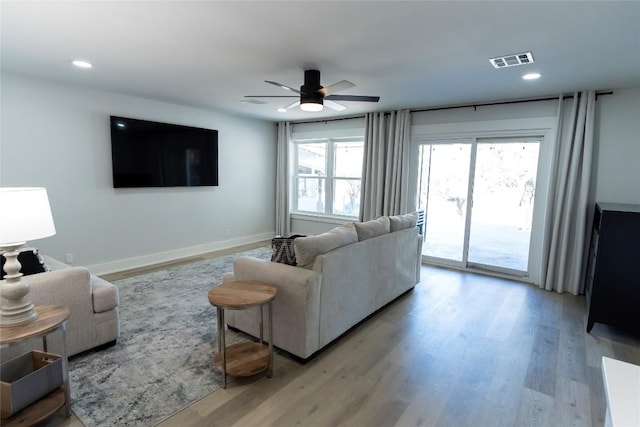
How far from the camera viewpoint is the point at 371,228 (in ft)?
10.6

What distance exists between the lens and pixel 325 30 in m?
2.44

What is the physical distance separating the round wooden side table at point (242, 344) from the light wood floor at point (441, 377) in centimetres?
10

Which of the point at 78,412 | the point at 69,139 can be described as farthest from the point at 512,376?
the point at 69,139

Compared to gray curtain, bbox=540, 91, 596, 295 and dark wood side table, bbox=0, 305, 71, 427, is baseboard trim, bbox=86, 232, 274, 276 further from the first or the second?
gray curtain, bbox=540, 91, 596, 295

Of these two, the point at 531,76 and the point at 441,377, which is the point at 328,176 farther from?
the point at 441,377

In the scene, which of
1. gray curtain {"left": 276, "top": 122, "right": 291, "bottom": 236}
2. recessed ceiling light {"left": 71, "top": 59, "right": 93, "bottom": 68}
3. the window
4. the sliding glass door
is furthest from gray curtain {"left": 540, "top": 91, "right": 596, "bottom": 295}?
recessed ceiling light {"left": 71, "top": 59, "right": 93, "bottom": 68}

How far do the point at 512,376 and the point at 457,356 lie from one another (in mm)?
398

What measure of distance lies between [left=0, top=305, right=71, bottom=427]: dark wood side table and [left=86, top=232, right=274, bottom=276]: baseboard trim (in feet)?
9.72

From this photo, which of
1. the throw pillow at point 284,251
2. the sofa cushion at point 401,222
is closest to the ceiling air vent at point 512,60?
the sofa cushion at point 401,222

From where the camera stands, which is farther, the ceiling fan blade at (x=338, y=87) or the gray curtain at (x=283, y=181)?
the gray curtain at (x=283, y=181)

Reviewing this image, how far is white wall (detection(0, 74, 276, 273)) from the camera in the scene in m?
3.89

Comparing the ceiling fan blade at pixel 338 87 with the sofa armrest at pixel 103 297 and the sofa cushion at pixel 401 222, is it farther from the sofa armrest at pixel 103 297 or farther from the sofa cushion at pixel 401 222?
the sofa armrest at pixel 103 297

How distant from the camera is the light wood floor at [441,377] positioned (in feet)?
6.54

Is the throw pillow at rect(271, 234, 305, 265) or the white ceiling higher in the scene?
the white ceiling
